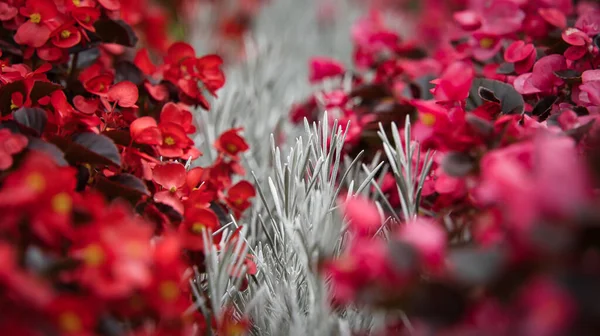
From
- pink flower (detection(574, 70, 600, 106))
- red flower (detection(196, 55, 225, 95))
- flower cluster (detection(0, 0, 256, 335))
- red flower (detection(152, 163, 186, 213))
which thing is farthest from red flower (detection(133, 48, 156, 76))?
pink flower (detection(574, 70, 600, 106))

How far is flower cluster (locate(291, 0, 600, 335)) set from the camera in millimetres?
441

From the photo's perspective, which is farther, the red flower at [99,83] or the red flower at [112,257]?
the red flower at [99,83]

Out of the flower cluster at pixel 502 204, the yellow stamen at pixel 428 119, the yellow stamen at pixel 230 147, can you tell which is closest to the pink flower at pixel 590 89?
the flower cluster at pixel 502 204

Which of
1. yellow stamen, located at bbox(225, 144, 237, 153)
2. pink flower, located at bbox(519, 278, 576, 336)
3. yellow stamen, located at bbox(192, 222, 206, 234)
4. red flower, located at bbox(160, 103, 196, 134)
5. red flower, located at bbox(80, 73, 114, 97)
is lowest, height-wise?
yellow stamen, located at bbox(225, 144, 237, 153)

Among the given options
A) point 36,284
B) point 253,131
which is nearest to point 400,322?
point 36,284

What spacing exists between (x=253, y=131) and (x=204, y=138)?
0.65 ft

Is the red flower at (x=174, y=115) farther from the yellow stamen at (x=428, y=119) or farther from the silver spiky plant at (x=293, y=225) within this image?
the yellow stamen at (x=428, y=119)

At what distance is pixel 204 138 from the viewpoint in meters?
1.28

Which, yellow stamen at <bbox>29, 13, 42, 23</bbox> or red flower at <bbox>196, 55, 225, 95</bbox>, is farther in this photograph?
red flower at <bbox>196, 55, 225, 95</bbox>

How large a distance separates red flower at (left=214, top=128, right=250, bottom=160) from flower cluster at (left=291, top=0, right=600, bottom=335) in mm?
246

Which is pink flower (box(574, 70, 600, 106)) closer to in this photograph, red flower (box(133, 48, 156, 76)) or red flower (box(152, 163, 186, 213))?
red flower (box(152, 163, 186, 213))

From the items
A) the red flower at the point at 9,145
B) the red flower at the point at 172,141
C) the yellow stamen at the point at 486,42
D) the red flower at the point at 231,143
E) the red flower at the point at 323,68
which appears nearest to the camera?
the red flower at the point at 9,145

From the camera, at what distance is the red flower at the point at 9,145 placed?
629 mm

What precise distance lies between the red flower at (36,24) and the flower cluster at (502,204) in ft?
1.88
